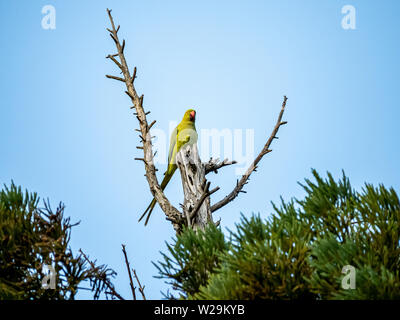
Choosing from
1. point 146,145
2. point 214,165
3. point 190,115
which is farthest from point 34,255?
point 190,115

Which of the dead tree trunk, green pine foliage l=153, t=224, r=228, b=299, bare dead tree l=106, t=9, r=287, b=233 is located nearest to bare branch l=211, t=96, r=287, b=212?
bare dead tree l=106, t=9, r=287, b=233

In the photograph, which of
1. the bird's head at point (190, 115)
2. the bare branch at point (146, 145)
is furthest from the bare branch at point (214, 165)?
the bird's head at point (190, 115)

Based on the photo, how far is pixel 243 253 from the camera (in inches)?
56.7

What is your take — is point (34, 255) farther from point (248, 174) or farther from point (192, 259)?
point (248, 174)

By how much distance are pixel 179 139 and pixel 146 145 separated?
1.97m

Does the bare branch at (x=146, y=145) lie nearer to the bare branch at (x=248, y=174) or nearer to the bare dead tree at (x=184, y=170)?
the bare dead tree at (x=184, y=170)

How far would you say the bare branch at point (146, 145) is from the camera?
352 cm

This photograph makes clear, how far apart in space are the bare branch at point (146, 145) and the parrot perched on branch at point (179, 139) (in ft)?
3.01

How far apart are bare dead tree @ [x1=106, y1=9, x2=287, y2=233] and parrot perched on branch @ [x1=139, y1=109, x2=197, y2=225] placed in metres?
0.87

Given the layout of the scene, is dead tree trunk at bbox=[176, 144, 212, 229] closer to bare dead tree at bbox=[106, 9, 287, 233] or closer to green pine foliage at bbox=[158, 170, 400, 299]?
bare dead tree at bbox=[106, 9, 287, 233]

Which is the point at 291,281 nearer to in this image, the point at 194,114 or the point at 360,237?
the point at 360,237

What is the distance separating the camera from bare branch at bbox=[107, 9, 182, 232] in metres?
3.52
